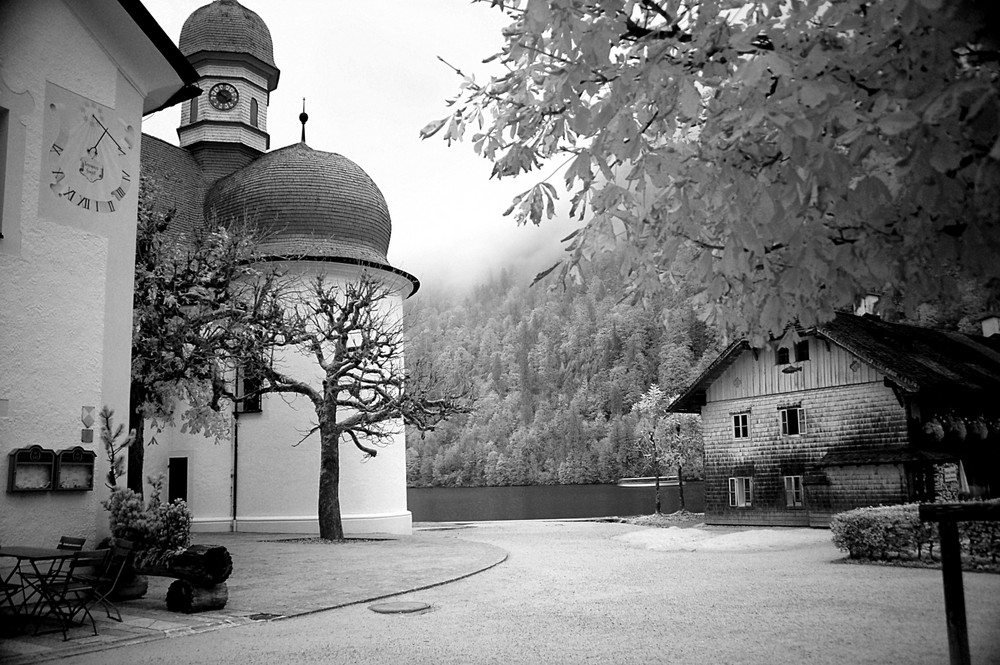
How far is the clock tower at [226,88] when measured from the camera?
102 feet

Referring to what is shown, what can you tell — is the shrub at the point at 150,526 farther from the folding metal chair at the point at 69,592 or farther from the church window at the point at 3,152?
the church window at the point at 3,152

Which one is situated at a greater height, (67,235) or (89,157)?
(89,157)

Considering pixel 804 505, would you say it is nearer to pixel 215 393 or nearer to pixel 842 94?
pixel 215 393

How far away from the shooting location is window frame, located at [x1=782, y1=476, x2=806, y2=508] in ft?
81.2

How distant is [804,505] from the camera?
79.9 ft

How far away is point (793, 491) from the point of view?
25.1 meters

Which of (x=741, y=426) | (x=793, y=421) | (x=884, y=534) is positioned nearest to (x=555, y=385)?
(x=741, y=426)

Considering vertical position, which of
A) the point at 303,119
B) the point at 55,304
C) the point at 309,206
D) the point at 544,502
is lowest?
the point at 544,502

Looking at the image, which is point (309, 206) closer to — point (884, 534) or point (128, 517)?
point (128, 517)

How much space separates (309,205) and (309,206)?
1.5 inches

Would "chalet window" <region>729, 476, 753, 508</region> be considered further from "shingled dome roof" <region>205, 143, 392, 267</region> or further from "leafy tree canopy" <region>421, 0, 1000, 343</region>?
"leafy tree canopy" <region>421, 0, 1000, 343</region>

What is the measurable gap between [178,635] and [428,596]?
11.7 ft

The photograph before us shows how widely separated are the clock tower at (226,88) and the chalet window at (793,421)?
20838mm

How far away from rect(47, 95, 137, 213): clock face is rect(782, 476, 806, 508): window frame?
2038cm
